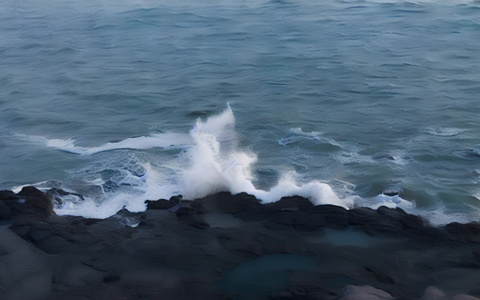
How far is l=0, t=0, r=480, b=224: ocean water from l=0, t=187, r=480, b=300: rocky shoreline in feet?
3.66

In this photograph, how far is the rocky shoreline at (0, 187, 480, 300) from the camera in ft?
41.7

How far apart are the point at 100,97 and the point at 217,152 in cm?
811

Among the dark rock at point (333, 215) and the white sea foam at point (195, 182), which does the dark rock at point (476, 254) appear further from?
the white sea foam at point (195, 182)

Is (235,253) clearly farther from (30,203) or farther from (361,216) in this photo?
(30,203)

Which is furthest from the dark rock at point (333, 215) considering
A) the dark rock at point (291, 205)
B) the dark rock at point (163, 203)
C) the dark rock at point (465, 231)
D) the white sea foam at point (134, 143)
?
the white sea foam at point (134, 143)

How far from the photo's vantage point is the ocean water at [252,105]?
57.7 feet

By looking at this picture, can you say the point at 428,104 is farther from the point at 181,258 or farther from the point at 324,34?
the point at 181,258

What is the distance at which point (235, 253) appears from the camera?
13.9 metres

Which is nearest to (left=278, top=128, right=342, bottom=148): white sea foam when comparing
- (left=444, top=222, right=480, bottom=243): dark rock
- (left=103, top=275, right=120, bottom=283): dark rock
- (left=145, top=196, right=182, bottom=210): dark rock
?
(left=145, top=196, right=182, bottom=210): dark rock

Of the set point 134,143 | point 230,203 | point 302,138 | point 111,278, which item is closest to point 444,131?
point 302,138

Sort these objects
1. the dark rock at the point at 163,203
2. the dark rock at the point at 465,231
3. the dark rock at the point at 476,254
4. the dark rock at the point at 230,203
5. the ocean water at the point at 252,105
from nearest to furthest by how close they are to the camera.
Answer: the dark rock at the point at 476,254 < the dark rock at the point at 465,231 < the dark rock at the point at 230,203 < the dark rock at the point at 163,203 < the ocean water at the point at 252,105

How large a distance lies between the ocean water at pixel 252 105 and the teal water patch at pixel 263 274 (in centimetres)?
276

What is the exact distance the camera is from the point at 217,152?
1988 cm

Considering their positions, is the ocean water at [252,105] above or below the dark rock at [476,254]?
below
